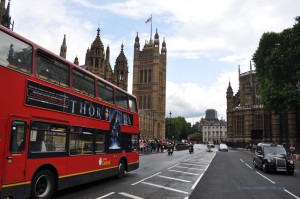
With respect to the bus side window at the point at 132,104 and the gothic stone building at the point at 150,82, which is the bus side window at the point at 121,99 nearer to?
the bus side window at the point at 132,104

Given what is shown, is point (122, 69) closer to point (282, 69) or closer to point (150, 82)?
point (150, 82)

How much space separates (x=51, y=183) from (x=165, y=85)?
122 metres

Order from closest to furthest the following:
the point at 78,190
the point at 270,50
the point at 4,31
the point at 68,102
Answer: the point at 4,31, the point at 68,102, the point at 78,190, the point at 270,50

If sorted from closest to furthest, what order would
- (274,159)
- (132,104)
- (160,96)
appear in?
1. (132,104)
2. (274,159)
3. (160,96)

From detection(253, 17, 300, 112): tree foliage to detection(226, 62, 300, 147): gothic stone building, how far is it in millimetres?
20956

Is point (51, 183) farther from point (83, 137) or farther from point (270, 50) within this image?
point (270, 50)

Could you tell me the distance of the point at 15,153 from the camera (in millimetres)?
7832

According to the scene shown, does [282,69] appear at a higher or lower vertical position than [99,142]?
higher

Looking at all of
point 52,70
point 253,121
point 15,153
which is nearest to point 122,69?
point 253,121

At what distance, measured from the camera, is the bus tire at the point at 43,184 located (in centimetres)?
853

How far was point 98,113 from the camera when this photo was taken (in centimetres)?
1249

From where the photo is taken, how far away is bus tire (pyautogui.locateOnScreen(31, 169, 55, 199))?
336 inches

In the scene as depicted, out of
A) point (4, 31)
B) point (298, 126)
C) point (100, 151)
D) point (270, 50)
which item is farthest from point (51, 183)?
point (298, 126)

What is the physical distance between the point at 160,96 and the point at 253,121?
58141mm
